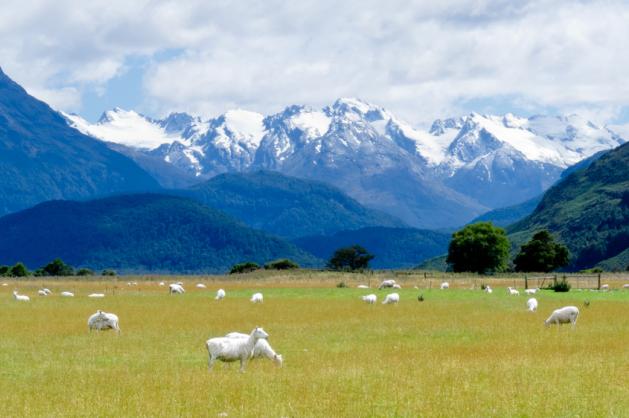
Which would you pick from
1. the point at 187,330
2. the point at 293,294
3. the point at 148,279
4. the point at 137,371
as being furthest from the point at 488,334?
the point at 148,279

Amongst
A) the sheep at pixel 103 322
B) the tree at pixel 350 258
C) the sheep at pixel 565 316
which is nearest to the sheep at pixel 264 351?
the sheep at pixel 103 322

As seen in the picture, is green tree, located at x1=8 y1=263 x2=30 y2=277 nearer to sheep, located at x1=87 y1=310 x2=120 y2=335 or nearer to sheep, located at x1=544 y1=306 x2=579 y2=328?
sheep, located at x1=87 y1=310 x2=120 y2=335

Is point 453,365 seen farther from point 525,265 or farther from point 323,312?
point 525,265

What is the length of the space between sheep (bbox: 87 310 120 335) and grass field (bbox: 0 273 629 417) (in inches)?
48.0

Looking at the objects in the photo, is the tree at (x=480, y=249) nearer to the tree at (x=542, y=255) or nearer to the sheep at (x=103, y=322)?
the tree at (x=542, y=255)

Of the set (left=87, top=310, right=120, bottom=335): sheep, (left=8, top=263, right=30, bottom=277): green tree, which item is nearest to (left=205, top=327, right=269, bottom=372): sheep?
(left=87, top=310, right=120, bottom=335): sheep

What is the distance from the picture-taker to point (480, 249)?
137750 millimetres

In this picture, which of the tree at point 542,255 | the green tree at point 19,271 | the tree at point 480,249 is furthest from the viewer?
the green tree at point 19,271

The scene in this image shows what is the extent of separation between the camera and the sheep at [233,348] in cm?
2746

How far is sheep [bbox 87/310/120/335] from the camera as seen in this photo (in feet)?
135

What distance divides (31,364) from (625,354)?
21569 mm

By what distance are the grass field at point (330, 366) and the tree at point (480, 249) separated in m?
84.1

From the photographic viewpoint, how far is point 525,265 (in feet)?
491

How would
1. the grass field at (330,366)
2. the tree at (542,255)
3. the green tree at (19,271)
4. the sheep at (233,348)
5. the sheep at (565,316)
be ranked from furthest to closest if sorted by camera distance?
the green tree at (19,271) → the tree at (542,255) → the sheep at (565,316) → the sheep at (233,348) → the grass field at (330,366)
